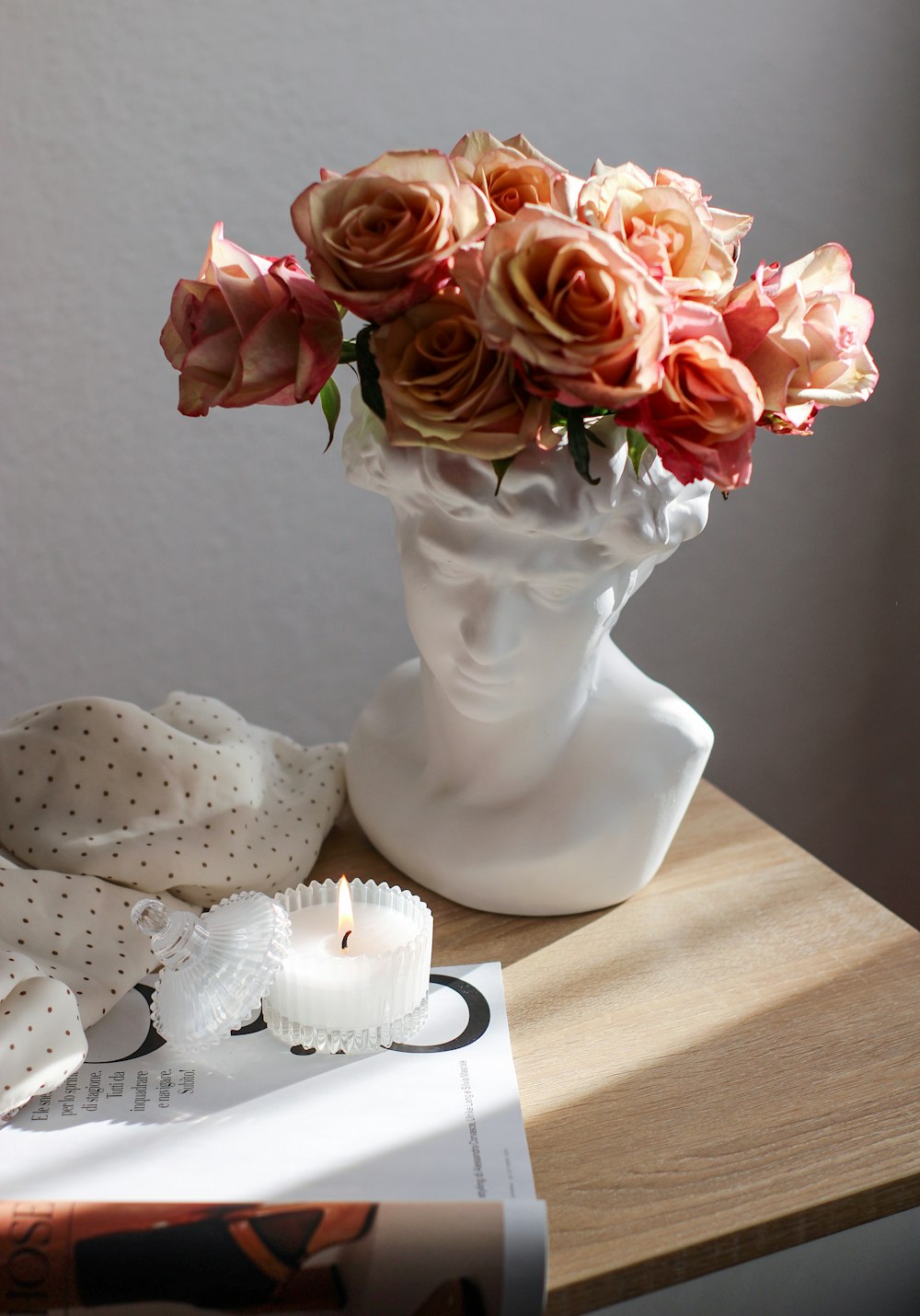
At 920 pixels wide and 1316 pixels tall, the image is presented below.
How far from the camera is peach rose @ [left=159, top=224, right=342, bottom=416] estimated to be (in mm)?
635

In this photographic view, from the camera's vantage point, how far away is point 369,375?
66cm

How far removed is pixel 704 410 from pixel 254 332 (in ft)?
0.79

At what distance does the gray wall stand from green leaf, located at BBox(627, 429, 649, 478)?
83 cm

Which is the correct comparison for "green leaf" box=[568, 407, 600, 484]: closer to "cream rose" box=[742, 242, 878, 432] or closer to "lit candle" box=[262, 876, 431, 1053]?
"cream rose" box=[742, 242, 878, 432]

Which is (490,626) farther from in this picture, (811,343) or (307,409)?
(307,409)

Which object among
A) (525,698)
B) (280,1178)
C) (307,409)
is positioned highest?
(307,409)

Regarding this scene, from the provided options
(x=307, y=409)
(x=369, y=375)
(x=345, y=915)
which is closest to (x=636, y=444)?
(x=369, y=375)

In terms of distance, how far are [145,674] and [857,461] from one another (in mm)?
971

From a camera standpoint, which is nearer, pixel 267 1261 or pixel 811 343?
pixel 267 1261

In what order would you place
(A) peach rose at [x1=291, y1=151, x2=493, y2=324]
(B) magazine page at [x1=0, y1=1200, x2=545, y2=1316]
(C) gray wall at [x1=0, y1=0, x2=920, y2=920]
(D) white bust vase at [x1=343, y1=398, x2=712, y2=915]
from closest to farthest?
(B) magazine page at [x1=0, y1=1200, x2=545, y2=1316] < (A) peach rose at [x1=291, y1=151, x2=493, y2=324] < (D) white bust vase at [x1=343, y1=398, x2=712, y2=915] < (C) gray wall at [x1=0, y1=0, x2=920, y2=920]

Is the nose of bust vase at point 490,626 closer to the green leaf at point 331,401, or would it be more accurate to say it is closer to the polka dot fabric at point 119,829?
the green leaf at point 331,401

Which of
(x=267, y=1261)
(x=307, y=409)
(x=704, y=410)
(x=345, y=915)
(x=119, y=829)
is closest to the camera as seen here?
(x=267, y=1261)

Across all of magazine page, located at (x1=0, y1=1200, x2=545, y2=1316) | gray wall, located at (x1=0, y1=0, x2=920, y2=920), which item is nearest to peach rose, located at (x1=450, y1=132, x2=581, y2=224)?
magazine page, located at (x1=0, y1=1200, x2=545, y2=1316)

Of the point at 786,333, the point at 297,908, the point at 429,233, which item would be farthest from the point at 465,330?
the point at 297,908
